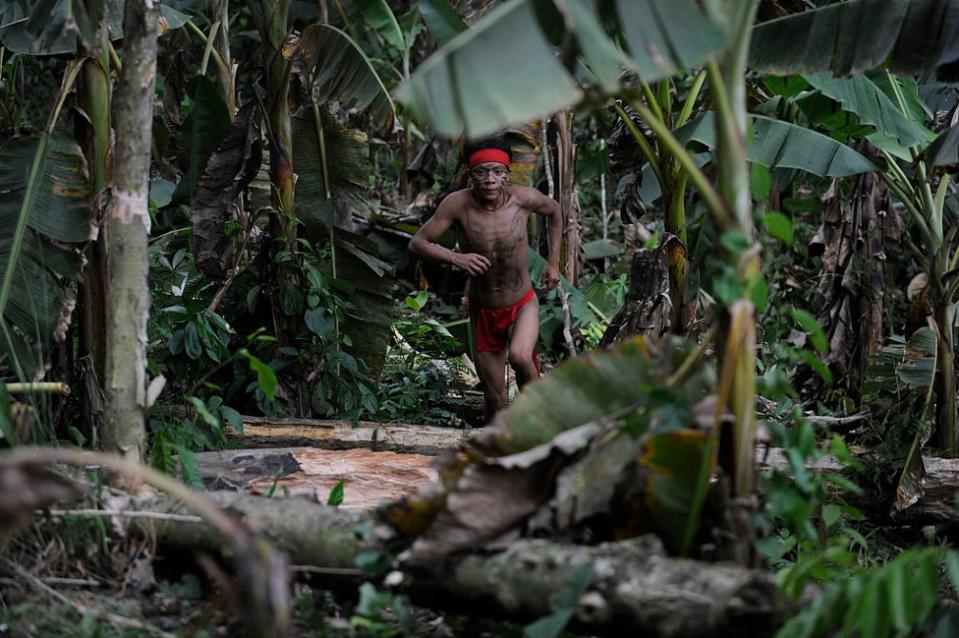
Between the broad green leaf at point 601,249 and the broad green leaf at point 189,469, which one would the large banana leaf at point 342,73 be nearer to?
the broad green leaf at point 189,469

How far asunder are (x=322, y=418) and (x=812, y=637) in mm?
4701

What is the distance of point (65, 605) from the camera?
3643mm

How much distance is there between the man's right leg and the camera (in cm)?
715

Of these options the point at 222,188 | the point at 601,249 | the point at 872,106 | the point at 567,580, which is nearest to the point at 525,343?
the point at 222,188

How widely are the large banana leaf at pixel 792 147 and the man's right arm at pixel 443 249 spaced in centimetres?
151

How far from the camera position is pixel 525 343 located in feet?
22.4

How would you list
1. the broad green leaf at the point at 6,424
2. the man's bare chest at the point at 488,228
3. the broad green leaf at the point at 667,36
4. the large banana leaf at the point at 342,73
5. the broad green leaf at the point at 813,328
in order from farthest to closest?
1. the large banana leaf at the point at 342,73
2. the man's bare chest at the point at 488,228
3. the broad green leaf at the point at 6,424
4. the broad green leaf at the point at 813,328
5. the broad green leaf at the point at 667,36

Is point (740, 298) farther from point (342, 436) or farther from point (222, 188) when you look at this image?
point (222, 188)

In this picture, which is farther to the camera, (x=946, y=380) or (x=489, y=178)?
(x=489, y=178)

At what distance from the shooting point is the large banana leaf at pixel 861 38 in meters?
5.27

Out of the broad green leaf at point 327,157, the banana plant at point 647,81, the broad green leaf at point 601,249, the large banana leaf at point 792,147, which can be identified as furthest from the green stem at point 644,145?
the broad green leaf at point 601,249

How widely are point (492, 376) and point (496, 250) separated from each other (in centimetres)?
88

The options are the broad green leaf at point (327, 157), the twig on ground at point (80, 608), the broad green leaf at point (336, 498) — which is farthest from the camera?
the broad green leaf at point (327, 157)

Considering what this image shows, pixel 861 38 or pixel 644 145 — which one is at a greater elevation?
Result: pixel 861 38
